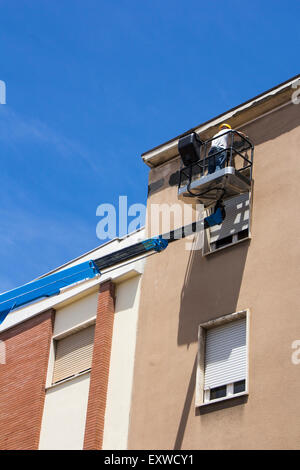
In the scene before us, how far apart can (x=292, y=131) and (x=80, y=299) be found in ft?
20.4

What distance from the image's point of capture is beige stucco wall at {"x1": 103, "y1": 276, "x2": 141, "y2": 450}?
17.1 meters

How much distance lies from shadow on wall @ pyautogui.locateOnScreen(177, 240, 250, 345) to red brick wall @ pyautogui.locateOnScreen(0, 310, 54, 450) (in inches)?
165

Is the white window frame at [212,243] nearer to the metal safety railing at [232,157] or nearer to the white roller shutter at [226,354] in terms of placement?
the metal safety railing at [232,157]

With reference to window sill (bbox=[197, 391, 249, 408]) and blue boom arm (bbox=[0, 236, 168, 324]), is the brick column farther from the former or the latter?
window sill (bbox=[197, 391, 249, 408])

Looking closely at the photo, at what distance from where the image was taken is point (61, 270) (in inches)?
851

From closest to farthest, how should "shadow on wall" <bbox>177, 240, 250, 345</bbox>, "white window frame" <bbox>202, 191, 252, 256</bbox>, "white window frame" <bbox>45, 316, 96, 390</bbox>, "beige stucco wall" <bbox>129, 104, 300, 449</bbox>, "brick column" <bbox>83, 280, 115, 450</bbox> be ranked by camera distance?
"beige stucco wall" <bbox>129, 104, 300, 449</bbox> < "shadow on wall" <bbox>177, 240, 250, 345</bbox> < "white window frame" <bbox>202, 191, 252, 256</bbox> < "brick column" <bbox>83, 280, 115, 450</bbox> < "white window frame" <bbox>45, 316, 96, 390</bbox>

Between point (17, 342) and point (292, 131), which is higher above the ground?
point (292, 131)

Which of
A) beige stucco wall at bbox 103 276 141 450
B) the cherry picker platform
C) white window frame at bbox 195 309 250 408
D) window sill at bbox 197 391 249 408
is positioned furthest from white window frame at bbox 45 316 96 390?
window sill at bbox 197 391 249 408

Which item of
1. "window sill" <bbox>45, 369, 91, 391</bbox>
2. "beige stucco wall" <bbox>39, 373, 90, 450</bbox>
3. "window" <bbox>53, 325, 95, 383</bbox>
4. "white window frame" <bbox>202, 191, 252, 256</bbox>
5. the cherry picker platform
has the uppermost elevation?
the cherry picker platform

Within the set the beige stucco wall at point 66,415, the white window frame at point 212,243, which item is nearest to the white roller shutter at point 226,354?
the white window frame at point 212,243

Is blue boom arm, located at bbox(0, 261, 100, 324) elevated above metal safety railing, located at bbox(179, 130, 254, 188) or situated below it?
below

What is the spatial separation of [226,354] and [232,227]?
2.69 metres
